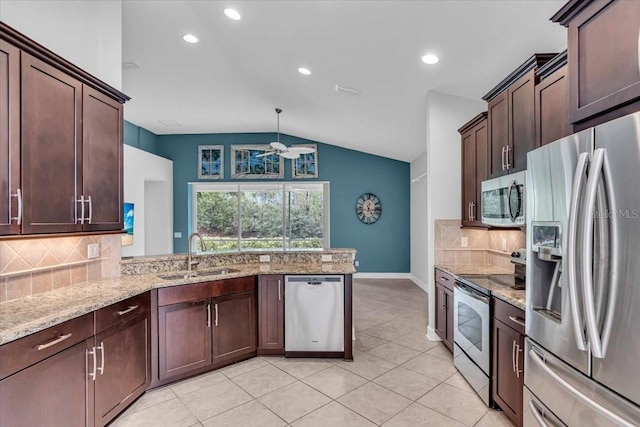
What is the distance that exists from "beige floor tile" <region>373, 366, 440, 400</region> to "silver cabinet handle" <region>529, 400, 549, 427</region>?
1.06 meters

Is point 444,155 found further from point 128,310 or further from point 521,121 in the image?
point 128,310

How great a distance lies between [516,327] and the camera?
2152 mm

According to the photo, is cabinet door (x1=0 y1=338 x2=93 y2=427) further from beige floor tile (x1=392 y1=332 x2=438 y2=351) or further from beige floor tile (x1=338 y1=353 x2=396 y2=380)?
beige floor tile (x1=392 y1=332 x2=438 y2=351)

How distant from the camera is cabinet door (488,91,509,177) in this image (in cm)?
279

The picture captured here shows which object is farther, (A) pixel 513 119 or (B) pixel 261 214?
(B) pixel 261 214

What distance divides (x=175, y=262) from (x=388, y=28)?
294 cm

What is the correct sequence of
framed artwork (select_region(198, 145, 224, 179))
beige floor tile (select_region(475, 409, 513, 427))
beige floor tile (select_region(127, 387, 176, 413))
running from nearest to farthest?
beige floor tile (select_region(475, 409, 513, 427)) < beige floor tile (select_region(127, 387, 176, 413)) < framed artwork (select_region(198, 145, 224, 179))

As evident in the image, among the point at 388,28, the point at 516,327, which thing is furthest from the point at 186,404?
the point at 388,28

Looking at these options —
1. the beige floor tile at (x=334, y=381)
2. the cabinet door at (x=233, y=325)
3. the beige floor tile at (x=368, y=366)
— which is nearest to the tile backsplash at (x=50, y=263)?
the cabinet door at (x=233, y=325)

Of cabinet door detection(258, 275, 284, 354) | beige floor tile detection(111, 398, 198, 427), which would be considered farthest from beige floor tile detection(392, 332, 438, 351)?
beige floor tile detection(111, 398, 198, 427)

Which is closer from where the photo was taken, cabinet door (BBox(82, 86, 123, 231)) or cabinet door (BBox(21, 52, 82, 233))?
cabinet door (BBox(21, 52, 82, 233))

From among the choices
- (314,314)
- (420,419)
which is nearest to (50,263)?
(314,314)

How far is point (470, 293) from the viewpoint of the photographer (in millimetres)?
2826

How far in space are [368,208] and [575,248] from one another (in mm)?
6524
